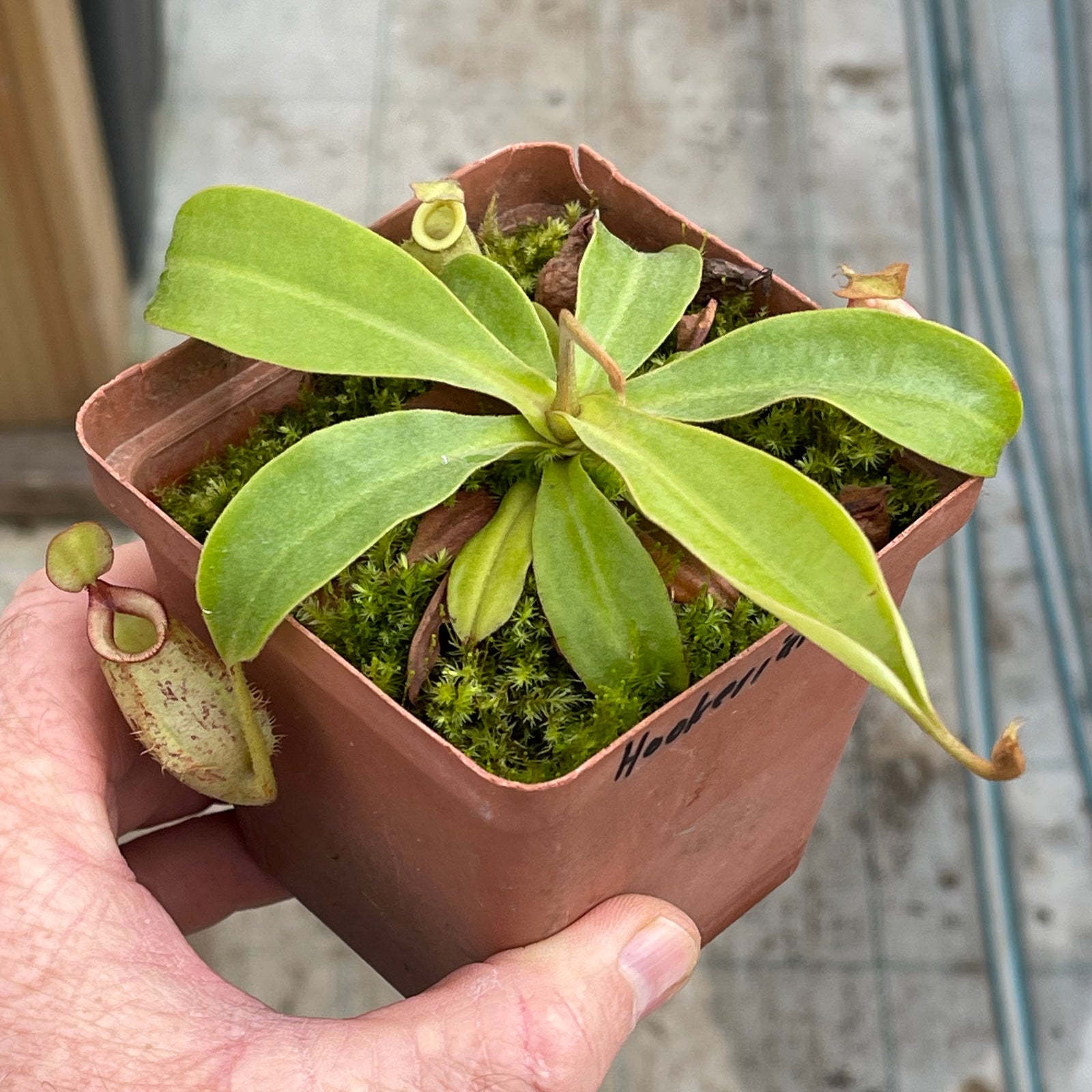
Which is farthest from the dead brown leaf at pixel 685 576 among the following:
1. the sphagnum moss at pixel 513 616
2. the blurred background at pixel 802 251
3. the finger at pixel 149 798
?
the blurred background at pixel 802 251

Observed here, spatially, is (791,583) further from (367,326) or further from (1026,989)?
(1026,989)

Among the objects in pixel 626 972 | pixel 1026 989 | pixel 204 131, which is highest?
pixel 626 972

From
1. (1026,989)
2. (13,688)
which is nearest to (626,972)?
(13,688)

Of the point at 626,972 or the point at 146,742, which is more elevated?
the point at 146,742

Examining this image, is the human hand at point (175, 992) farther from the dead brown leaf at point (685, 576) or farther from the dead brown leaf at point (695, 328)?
the dead brown leaf at point (695, 328)

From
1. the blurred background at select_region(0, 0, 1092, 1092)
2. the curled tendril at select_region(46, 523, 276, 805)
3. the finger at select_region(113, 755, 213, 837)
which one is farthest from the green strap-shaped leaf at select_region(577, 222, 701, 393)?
the blurred background at select_region(0, 0, 1092, 1092)

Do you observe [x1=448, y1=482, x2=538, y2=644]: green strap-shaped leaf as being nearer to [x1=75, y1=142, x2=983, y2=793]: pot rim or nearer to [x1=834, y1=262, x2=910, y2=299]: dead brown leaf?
[x1=75, y1=142, x2=983, y2=793]: pot rim

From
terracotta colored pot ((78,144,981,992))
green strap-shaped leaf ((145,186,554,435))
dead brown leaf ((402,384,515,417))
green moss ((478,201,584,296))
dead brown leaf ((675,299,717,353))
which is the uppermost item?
green strap-shaped leaf ((145,186,554,435))
